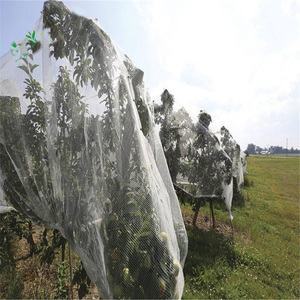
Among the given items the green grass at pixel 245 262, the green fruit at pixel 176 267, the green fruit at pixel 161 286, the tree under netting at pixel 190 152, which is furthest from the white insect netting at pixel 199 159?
the green fruit at pixel 161 286

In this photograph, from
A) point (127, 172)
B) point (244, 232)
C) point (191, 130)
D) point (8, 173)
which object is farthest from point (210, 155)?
point (8, 173)

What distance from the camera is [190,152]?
14.4 ft

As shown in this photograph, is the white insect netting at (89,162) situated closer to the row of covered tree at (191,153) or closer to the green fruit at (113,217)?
the green fruit at (113,217)

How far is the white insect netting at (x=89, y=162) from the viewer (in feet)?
4.35

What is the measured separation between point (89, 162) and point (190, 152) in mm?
3140

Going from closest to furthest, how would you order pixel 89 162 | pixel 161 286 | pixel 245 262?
1. pixel 161 286
2. pixel 89 162
3. pixel 245 262

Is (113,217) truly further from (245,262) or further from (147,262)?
(245,262)

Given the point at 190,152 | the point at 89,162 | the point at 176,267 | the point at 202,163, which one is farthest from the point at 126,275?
the point at 202,163

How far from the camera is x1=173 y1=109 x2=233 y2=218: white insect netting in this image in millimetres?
4336

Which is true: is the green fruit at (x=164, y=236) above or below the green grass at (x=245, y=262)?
above

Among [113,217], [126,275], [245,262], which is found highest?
[113,217]

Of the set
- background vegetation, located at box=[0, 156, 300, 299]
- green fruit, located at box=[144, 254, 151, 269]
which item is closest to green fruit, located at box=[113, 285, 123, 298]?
green fruit, located at box=[144, 254, 151, 269]

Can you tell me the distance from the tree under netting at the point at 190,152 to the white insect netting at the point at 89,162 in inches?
103

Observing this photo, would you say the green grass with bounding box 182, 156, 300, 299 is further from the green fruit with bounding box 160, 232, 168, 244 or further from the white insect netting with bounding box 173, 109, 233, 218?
the green fruit with bounding box 160, 232, 168, 244
